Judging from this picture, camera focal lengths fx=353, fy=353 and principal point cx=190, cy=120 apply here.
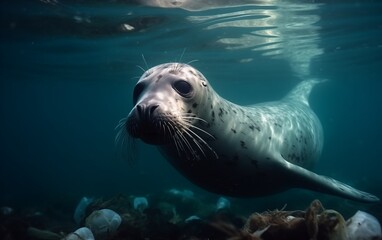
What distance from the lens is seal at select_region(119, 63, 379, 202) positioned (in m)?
3.22

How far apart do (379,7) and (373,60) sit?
473 inches

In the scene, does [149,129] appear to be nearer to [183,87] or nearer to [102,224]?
[183,87]

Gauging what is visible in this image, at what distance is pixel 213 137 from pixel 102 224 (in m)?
1.67

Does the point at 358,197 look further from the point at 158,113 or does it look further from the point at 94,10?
the point at 94,10

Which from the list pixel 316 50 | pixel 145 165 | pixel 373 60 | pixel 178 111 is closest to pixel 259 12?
pixel 316 50

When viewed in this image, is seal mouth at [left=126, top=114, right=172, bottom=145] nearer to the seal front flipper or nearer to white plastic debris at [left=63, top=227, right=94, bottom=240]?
white plastic debris at [left=63, top=227, right=94, bottom=240]

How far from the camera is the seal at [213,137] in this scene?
10.6ft

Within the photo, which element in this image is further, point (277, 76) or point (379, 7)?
point (277, 76)

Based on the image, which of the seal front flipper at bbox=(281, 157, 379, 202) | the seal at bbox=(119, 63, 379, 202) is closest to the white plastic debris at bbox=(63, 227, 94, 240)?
the seal at bbox=(119, 63, 379, 202)

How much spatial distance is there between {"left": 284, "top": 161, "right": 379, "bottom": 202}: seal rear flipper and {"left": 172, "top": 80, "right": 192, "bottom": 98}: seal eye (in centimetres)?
197

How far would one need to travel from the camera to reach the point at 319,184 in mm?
5043

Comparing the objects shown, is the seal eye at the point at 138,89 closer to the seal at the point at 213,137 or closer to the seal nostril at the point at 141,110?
the seal at the point at 213,137

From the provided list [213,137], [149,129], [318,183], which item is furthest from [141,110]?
[318,183]

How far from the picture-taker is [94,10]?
36.2 feet
